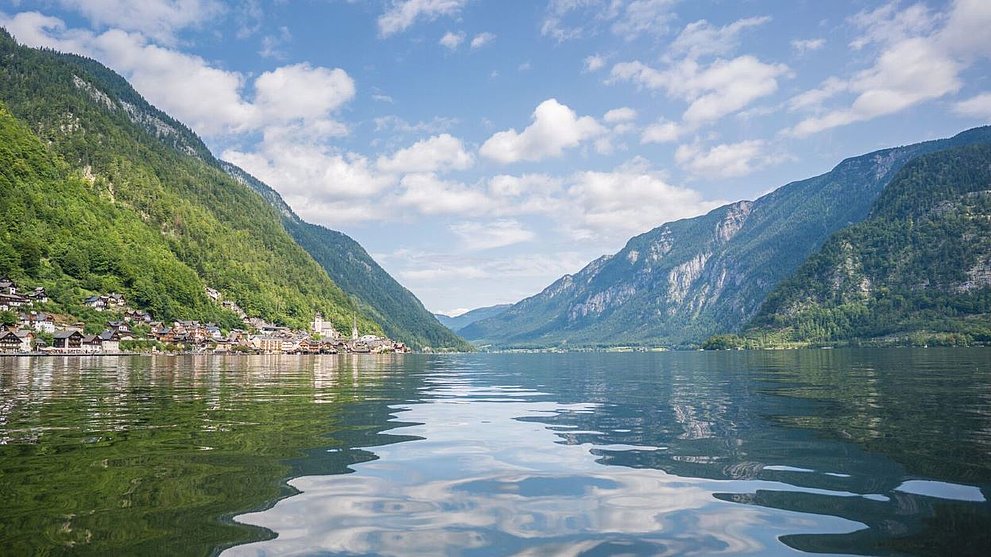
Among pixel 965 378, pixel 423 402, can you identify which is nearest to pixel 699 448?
pixel 423 402

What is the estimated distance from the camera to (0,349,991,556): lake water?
27.9 ft

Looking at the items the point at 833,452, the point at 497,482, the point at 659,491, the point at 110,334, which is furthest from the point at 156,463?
the point at 110,334

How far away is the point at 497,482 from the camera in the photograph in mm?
12641

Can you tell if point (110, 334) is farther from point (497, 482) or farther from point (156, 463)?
point (497, 482)

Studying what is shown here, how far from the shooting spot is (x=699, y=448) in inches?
643

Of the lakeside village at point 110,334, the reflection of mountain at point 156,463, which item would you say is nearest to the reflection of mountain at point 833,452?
the reflection of mountain at point 156,463

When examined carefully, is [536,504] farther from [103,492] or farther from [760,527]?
[103,492]

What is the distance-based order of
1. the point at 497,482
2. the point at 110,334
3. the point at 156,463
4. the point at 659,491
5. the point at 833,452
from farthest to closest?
the point at 110,334
the point at 833,452
the point at 156,463
the point at 497,482
the point at 659,491

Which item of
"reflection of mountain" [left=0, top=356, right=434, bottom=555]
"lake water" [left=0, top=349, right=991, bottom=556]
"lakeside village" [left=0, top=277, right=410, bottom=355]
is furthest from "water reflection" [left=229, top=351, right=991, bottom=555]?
"lakeside village" [left=0, top=277, right=410, bottom=355]

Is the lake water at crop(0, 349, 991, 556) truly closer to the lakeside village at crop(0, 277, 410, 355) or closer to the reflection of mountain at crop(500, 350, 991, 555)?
the reflection of mountain at crop(500, 350, 991, 555)

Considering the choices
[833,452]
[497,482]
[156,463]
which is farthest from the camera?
[833,452]

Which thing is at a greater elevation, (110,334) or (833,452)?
(110,334)

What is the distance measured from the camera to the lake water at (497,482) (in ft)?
27.9

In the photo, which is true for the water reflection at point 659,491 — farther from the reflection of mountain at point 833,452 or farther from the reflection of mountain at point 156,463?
the reflection of mountain at point 156,463
